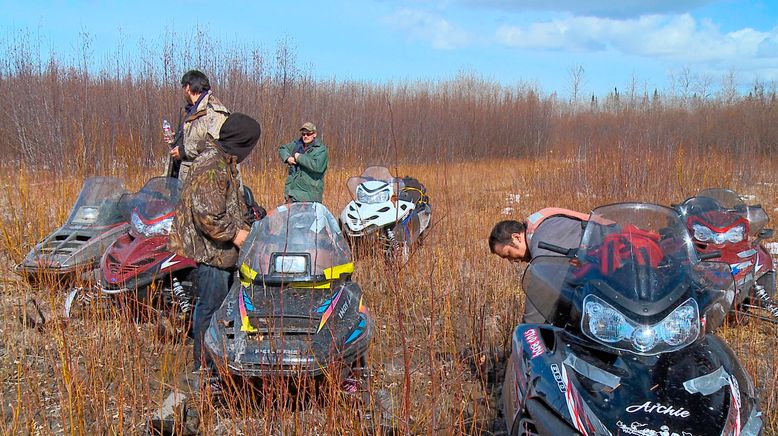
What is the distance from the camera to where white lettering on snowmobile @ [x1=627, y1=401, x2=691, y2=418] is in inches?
83.9

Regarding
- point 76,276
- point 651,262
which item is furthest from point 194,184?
point 651,262

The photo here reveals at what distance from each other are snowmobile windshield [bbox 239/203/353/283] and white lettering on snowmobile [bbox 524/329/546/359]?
129 centimetres

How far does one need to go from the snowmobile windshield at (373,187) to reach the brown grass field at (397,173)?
0.61 metres

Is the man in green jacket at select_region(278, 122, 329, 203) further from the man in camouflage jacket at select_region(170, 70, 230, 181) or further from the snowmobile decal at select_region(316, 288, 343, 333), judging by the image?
the snowmobile decal at select_region(316, 288, 343, 333)

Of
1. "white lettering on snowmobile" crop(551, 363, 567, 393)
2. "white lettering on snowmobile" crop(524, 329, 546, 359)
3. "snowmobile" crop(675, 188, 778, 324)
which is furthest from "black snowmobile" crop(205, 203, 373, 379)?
"snowmobile" crop(675, 188, 778, 324)

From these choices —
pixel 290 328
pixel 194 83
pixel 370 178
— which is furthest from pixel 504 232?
pixel 194 83

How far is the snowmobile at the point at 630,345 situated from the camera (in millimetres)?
2172

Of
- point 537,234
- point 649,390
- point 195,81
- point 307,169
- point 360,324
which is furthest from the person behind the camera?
point 307,169

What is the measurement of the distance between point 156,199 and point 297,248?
1735mm

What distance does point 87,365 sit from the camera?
3334mm

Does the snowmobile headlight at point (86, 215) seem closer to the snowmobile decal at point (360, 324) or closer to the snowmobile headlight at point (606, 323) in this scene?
the snowmobile decal at point (360, 324)

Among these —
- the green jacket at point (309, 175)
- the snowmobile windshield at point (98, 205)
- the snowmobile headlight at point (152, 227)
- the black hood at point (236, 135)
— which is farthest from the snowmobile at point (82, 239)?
the green jacket at point (309, 175)

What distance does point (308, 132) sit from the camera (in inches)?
289

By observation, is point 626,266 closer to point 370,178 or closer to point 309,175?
point 370,178
